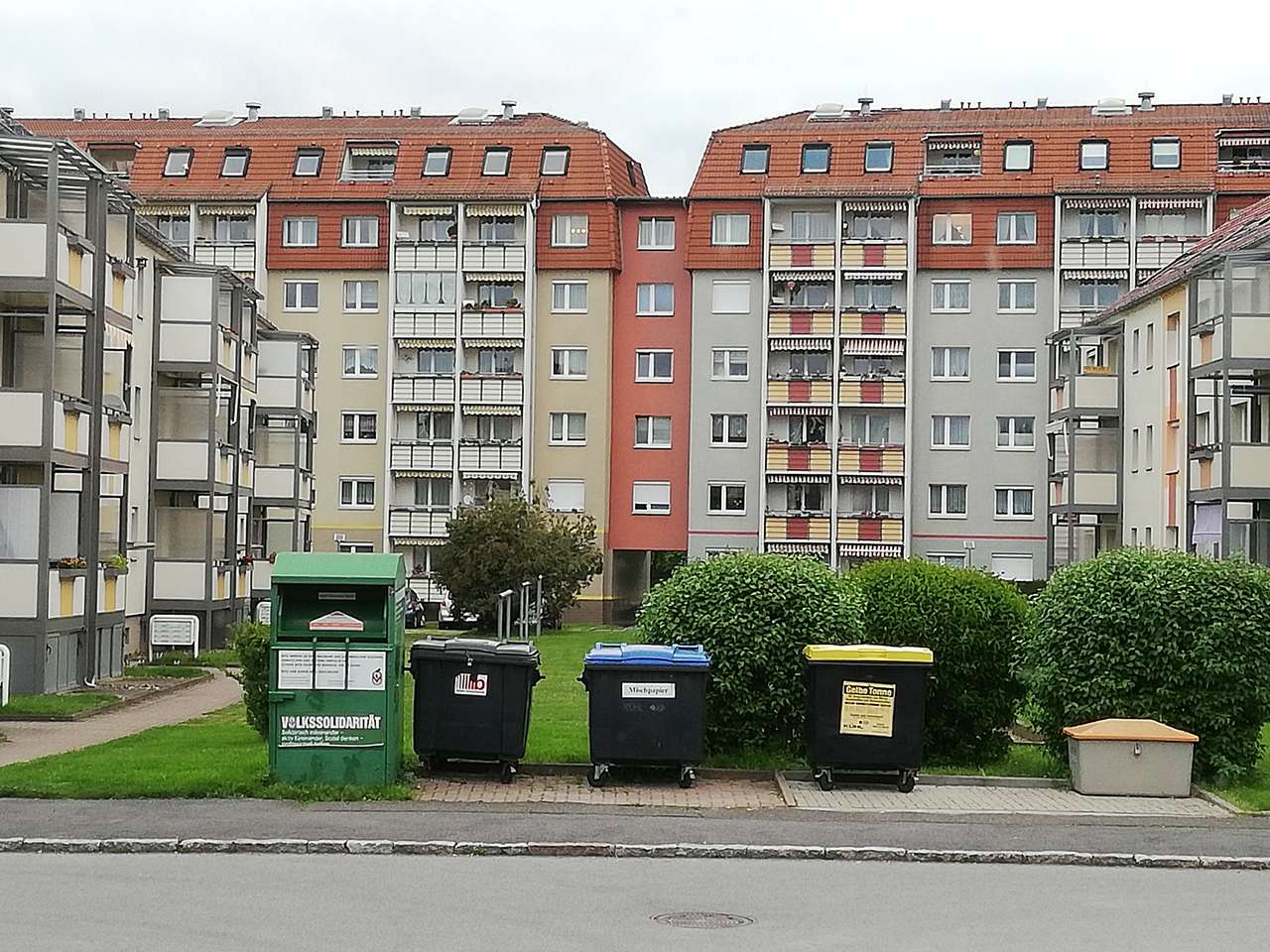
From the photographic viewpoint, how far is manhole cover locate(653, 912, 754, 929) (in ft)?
35.2

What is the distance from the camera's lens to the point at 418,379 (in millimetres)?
72125

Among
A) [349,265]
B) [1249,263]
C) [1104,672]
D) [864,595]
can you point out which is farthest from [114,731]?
[349,265]

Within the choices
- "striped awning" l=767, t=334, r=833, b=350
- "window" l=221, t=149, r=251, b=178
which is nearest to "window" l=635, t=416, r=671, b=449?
"striped awning" l=767, t=334, r=833, b=350

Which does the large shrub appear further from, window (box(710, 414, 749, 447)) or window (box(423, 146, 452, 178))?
window (box(423, 146, 452, 178))

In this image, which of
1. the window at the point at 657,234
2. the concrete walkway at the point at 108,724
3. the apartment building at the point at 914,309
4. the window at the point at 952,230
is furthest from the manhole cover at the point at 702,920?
the window at the point at 657,234

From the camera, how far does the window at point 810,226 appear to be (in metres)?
71.0

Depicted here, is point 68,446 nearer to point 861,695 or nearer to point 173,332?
point 173,332

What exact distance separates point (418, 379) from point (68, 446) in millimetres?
42556

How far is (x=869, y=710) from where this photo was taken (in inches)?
662

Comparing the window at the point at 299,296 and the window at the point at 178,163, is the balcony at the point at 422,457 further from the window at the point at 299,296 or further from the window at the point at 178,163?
the window at the point at 178,163

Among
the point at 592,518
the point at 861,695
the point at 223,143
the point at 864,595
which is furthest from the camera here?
the point at 223,143

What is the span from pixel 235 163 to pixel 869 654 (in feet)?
201

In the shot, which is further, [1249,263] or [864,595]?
[1249,263]

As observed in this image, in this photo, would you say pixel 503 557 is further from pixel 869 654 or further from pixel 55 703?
pixel 869 654
